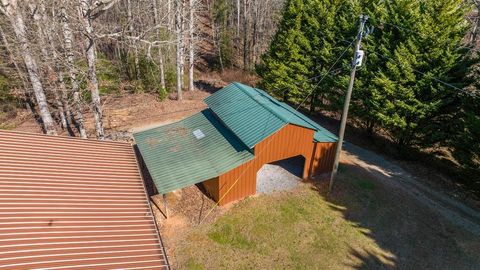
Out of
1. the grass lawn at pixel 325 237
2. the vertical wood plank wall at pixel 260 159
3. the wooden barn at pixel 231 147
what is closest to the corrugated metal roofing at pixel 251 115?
the wooden barn at pixel 231 147

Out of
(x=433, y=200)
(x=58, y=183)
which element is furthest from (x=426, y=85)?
(x=58, y=183)

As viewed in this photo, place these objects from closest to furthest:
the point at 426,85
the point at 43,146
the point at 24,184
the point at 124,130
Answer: the point at 24,184
the point at 43,146
the point at 426,85
the point at 124,130

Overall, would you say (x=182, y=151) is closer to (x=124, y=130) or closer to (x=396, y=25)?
(x=124, y=130)

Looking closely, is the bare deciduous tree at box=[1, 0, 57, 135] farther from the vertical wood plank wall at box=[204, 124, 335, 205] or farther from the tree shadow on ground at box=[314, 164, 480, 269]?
the tree shadow on ground at box=[314, 164, 480, 269]

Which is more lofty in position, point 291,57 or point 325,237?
point 291,57

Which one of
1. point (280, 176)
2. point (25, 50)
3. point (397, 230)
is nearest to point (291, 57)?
point (280, 176)

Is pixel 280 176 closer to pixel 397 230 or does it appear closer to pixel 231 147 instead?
pixel 231 147

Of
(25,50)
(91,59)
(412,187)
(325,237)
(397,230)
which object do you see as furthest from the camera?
(412,187)
